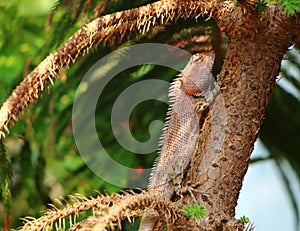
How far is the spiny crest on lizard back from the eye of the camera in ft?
3.67

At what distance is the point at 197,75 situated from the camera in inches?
44.3

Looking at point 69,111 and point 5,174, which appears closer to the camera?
point 5,174

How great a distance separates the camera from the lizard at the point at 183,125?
103 cm

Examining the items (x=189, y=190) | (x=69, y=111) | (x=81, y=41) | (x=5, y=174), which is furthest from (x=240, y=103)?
(x=69, y=111)

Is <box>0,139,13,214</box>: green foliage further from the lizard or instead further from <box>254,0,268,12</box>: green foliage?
<box>254,0,268,12</box>: green foliage

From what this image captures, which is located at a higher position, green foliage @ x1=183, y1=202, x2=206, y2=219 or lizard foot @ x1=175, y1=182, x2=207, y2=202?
lizard foot @ x1=175, y1=182, x2=207, y2=202

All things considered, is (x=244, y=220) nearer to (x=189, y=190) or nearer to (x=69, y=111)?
(x=189, y=190)

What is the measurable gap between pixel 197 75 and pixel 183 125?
10cm

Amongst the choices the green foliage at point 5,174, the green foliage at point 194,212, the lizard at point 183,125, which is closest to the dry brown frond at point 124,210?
the green foliage at point 194,212

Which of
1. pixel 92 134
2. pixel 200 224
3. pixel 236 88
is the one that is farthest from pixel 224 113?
pixel 92 134

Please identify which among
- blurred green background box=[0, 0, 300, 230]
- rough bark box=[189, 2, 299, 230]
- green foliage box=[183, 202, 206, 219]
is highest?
blurred green background box=[0, 0, 300, 230]

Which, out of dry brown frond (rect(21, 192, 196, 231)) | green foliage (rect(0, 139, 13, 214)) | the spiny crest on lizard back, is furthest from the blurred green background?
dry brown frond (rect(21, 192, 196, 231))

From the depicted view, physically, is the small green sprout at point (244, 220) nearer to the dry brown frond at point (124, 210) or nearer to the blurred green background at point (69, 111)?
the dry brown frond at point (124, 210)

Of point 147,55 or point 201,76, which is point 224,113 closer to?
point 201,76
